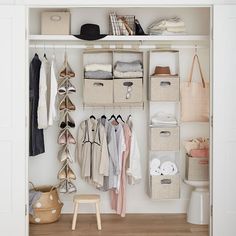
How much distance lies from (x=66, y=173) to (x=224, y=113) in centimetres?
188

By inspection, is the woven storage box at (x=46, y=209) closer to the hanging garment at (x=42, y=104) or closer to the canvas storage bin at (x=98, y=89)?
the hanging garment at (x=42, y=104)

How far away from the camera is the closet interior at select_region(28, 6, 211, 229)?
16.2 ft

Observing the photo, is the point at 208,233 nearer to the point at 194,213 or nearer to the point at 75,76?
the point at 194,213

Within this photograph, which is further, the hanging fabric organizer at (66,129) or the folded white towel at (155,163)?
the folded white towel at (155,163)

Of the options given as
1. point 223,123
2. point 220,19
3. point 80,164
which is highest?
point 220,19

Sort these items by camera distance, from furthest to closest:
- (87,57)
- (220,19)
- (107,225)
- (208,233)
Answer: (87,57), (107,225), (208,233), (220,19)

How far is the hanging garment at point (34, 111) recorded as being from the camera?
4.75 m

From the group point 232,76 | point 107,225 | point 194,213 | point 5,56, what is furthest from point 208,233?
point 5,56

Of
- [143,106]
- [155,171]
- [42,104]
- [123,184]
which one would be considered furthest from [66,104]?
[155,171]

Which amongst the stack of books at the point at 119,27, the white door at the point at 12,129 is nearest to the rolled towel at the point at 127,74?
the stack of books at the point at 119,27

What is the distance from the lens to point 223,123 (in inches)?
162

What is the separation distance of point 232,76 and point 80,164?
1961mm

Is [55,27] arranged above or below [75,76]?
above

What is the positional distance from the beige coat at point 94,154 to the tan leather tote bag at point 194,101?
3.16 feet
